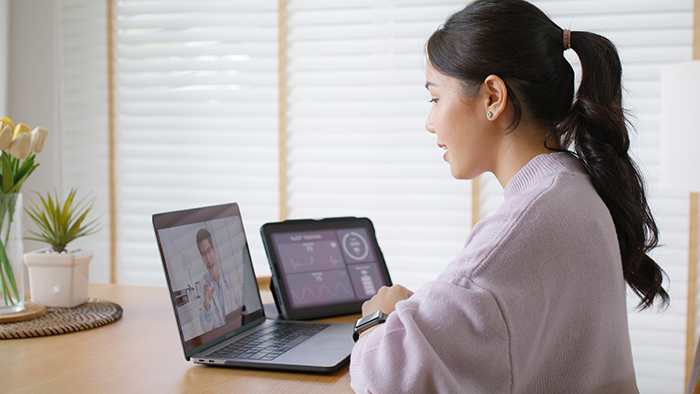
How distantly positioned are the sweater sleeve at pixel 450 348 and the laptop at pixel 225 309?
270 mm

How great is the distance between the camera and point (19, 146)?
51.2 inches

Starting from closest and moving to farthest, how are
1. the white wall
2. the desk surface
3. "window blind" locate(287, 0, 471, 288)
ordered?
the desk surface, "window blind" locate(287, 0, 471, 288), the white wall

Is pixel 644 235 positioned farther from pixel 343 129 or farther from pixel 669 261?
pixel 343 129

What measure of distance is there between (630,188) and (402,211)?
1595 mm

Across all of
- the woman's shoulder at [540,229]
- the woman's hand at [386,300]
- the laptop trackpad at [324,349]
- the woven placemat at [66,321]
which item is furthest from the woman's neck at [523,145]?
the woven placemat at [66,321]

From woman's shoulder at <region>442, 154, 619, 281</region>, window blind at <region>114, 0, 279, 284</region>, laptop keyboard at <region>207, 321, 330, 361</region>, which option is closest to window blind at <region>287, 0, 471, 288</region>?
window blind at <region>114, 0, 279, 284</region>

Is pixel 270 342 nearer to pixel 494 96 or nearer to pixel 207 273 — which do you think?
pixel 207 273

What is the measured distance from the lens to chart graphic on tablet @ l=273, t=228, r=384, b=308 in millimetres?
1405

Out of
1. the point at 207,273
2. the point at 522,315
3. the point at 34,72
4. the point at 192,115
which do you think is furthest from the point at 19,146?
the point at 34,72

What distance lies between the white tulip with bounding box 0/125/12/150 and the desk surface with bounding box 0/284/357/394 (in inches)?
16.4

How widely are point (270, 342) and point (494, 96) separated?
2.05ft

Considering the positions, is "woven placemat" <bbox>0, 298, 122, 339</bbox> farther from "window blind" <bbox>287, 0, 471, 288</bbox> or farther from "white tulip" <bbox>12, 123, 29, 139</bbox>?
"window blind" <bbox>287, 0, 471, 288</bbox>

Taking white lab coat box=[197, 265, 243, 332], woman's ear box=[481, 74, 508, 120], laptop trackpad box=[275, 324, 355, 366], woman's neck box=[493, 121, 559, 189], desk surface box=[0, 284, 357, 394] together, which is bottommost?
desk surface box=[0, 284, 357, 394]

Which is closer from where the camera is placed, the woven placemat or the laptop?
the laptop
